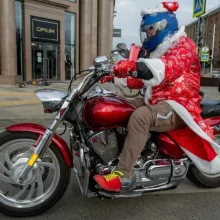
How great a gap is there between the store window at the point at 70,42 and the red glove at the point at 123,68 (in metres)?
19.1

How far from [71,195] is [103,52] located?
21510mm

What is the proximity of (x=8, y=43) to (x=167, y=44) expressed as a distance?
15.4m

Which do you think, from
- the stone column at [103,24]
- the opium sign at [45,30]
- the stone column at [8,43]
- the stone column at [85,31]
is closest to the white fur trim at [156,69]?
the stone column at [8,43]

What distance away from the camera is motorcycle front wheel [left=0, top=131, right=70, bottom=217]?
260 centimetres

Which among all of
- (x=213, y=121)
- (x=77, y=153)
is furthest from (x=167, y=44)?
(x=77, y=153)

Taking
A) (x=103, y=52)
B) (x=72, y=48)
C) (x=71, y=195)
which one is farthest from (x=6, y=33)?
(x=71, y=195)

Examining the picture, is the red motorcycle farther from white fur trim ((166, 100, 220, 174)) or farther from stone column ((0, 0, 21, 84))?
stone column ((0, 0, 21, 84))

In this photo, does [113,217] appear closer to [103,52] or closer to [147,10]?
[147,10]

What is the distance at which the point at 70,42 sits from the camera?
2134 centimetres

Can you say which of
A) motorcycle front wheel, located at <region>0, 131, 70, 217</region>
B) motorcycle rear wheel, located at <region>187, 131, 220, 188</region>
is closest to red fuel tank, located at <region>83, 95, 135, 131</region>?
motorcycle front wheel, located at <region>0, 131, 70, 217</region>

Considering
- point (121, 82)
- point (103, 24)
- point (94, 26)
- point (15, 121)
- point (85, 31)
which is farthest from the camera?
point (103, 24)

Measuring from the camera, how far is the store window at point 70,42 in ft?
69.3

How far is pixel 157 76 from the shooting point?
2.38m

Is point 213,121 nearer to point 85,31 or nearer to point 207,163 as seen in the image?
point 207,163
